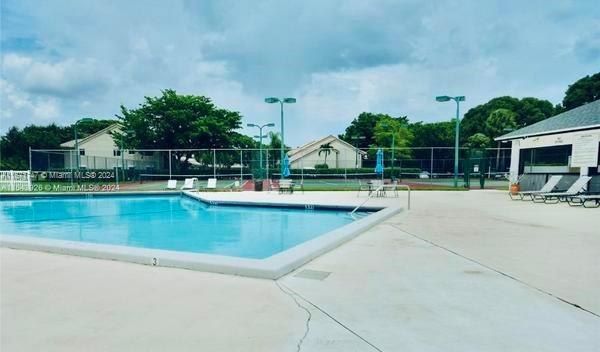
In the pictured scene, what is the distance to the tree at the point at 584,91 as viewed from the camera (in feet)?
141

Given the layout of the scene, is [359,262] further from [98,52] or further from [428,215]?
[98,52]

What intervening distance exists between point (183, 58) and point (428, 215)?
46.7 feet

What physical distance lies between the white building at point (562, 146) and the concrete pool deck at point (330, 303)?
10.9 metres

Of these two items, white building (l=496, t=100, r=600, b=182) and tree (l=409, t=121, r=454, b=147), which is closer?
white building (l=496, t=100, r=600, b=182)

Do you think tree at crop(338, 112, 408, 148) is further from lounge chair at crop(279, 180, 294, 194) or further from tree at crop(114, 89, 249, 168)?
lounge chair at crop(279, 180, 294, 194)

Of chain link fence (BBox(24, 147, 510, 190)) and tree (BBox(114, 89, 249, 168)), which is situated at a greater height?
tree (BBox(114, 89, 249, 168))

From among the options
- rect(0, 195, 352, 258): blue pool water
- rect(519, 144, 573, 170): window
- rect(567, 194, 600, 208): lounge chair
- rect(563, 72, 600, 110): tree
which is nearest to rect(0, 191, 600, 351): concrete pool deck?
rect(0, 195, 352, 258): blue pool water

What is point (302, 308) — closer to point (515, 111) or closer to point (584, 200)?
point (584, 200)

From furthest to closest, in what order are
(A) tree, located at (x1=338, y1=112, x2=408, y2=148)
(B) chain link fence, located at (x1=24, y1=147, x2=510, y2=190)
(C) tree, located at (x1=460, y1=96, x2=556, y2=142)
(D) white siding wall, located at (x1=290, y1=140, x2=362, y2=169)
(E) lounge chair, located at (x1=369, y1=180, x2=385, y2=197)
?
(A) tree, located at (x1=338, y1=112, x2=408, y2=148)
(C) tree, located at (x1=460, y1=96, x2=556, y2=142)
(D) white siding wall, located at (x1=290, y1=140, x2=362, y2=169)
(B) chain link fence, located at (x1=24, y1=147, x2=510, y2=190)
(E) lounge chair, located at (x1=369, y1=180, x2=385, y2=197)

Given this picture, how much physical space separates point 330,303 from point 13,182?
23331 millimetres

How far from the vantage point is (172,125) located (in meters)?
33.6

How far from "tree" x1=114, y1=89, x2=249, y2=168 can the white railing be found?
13839 mm

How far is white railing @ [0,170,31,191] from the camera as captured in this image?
1964 cm

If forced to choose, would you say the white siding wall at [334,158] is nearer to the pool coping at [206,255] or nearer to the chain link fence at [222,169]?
the chain link fence at [222,169]
